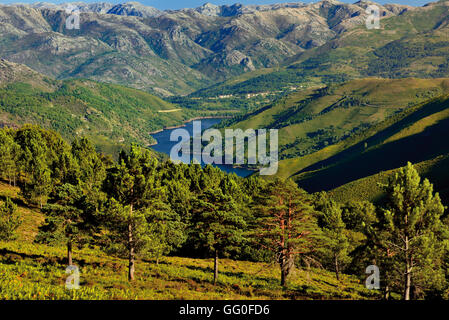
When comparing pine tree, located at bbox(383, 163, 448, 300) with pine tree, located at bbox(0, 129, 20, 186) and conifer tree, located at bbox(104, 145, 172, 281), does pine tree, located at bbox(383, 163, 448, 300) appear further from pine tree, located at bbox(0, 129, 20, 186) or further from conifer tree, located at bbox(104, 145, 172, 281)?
pine tree, located at bbox(0, 129, 20, 186)

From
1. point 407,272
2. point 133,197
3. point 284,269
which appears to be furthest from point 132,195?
point 407,272

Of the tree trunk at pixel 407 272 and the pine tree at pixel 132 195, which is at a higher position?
the pine tree at pixel 132 195

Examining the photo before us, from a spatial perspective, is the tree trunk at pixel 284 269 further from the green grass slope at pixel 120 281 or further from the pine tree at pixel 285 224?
the green grass slope at pixel 120 281

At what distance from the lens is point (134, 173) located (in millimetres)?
37344

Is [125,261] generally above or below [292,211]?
below

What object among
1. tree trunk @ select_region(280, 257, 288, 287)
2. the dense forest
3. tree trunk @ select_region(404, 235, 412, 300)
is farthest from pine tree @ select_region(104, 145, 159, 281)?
tree trunk @ select_region(404, 235, 412, 300)

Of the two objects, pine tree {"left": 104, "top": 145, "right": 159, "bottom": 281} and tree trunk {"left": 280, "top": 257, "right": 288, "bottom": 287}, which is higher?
pine tree {"left": 104, "top": 145, "right": 159, "bottom": 281}

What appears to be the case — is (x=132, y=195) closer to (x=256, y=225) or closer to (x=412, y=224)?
(x=256, y=225)

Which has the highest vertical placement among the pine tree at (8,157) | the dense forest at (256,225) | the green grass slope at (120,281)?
the pine tree at (8,157)

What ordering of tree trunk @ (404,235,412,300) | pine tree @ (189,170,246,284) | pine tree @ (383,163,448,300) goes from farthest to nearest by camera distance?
pine tree @ (189,170,246,284), tree trunk @ (404,235,412,300), pine tree @ (383,163,448,300)

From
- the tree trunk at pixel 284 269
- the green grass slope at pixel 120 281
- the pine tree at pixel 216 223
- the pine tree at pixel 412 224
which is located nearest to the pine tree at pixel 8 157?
the green grass slope at pixel 120 281
